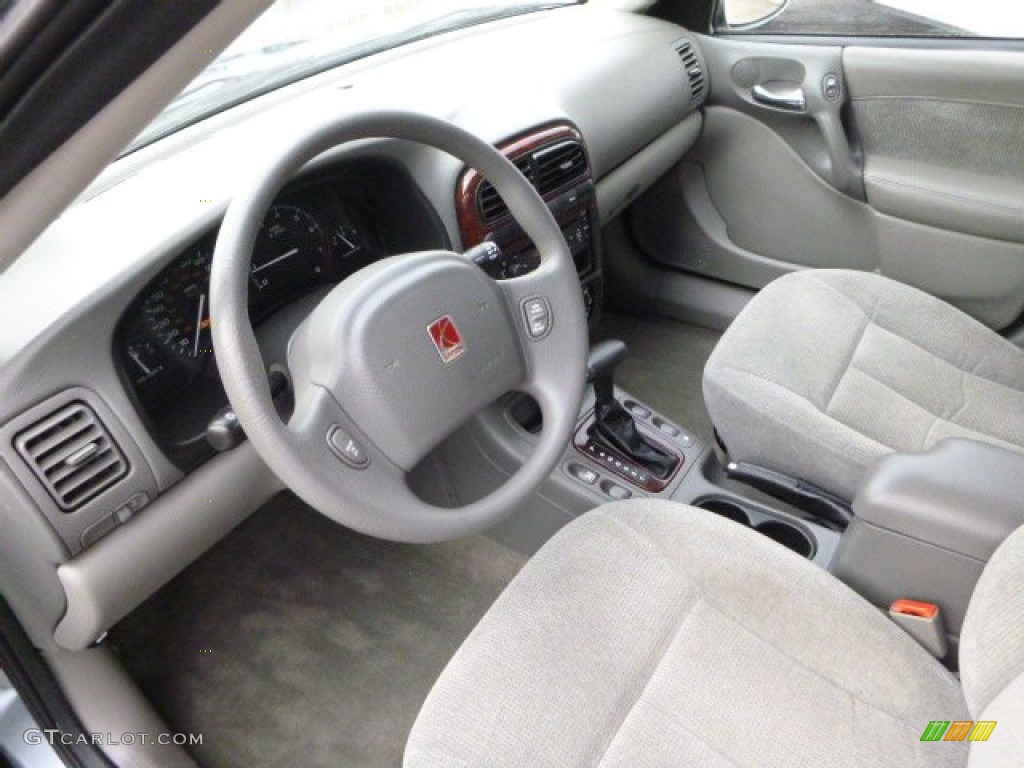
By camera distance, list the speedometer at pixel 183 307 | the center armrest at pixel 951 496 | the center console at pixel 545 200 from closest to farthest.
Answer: the center armrest at pixel 951 496
the speedometer at pixel 183 307
the center console at pixel 545 200

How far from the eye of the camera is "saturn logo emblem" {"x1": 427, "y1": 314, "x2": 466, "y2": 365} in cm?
110

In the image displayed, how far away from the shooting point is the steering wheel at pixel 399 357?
0.95 m

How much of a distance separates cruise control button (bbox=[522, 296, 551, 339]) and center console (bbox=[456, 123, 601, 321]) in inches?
5.9

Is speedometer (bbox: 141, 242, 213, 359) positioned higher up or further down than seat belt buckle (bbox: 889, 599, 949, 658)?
higher up

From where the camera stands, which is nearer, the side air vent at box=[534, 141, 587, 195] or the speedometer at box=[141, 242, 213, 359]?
the speedometer at box=[141, 242, 213, 359]

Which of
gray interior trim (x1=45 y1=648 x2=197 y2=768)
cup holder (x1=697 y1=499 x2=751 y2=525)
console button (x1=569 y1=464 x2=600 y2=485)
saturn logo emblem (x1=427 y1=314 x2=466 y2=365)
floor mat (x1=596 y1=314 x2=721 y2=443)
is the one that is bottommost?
floor mat (x1=596 y1=314 x2=721 y2=443)

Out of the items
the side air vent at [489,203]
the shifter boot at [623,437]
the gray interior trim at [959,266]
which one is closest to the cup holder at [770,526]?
the shifter boot at [623,437]

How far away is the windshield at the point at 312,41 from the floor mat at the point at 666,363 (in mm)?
909

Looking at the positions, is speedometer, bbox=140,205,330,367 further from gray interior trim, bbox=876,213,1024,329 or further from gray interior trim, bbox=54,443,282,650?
gray interior trim, bbox=876,213,1024,329

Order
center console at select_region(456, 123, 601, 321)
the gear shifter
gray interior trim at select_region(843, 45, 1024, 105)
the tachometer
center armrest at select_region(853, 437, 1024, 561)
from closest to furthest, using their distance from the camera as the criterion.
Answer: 1. center armrest at select_region(853, 437, 1024, 561)
2. the tachometer
3. center console at select_region(456, 123, 601, 321)
4. the gear shifter
5. gray interior trim at select_region(843, 45, 1024, 105)

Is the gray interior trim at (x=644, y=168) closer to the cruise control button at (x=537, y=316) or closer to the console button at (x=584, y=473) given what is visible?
the console button at (x=584, y=473)

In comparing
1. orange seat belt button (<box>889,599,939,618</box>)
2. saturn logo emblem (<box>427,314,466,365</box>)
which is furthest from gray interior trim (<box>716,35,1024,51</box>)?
saturn logo emblem (<box>427,314,466,365</box>)

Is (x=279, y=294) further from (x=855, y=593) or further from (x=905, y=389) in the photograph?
(x=905, y=389)

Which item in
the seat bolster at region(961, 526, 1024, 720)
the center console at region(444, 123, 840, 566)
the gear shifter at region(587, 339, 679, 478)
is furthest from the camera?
the gear shifter at region(587, 339, 679, 478)
